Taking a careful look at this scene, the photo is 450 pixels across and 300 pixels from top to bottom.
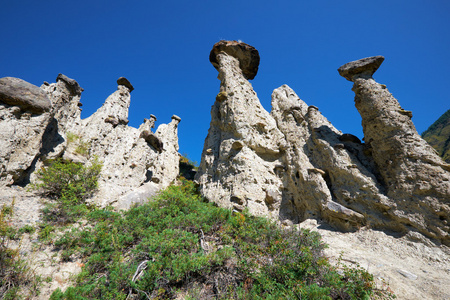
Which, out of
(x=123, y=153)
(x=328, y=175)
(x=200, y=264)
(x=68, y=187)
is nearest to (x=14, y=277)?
(x=200, y=264)

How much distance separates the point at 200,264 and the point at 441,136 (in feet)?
163

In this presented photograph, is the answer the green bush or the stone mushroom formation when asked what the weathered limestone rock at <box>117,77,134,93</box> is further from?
the green bush

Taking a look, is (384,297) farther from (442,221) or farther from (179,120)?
(179,120)

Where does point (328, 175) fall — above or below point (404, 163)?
below

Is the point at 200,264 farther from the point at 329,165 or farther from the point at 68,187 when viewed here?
the point at 329,165

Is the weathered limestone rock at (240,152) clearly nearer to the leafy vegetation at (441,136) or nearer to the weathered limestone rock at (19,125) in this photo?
the weathered limestone rock at (19,125)

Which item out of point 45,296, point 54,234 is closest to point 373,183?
point 45,296

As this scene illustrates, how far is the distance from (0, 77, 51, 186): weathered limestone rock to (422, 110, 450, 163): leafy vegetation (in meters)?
38.8

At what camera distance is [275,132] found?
1098 cm

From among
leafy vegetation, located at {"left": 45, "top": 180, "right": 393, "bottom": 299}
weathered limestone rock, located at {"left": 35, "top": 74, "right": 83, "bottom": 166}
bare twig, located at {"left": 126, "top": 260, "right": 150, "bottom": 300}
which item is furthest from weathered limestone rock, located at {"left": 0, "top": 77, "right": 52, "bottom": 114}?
bare twig, located at {"left": 126, "top": 260, "right": 150, "bottom": 300}

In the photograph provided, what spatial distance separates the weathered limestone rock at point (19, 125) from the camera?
6504mm

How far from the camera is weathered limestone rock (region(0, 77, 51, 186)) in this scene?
21.3ft

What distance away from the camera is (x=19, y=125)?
23.3 feet

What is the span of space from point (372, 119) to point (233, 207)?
707 centimetres
